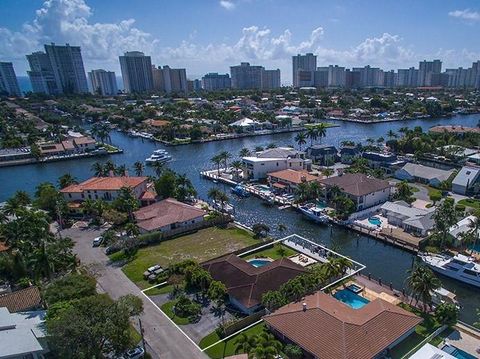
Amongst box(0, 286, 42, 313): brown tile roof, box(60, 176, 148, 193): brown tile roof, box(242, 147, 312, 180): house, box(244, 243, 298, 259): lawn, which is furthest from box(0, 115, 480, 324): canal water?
box(0, 286, 42, 313): brown tile roof

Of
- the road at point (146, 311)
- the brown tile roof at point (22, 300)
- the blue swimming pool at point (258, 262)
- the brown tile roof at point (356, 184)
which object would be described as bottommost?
the blue swimming pool at point (258, 262)

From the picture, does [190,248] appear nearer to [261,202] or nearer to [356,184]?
[261,202]

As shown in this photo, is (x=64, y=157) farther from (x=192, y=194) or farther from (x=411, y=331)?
(x=411, y=331)

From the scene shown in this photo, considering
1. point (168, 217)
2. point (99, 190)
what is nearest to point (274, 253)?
point (168, 217)

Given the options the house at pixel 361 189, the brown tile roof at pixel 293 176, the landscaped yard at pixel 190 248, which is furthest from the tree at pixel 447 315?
the brown tile roof at pixel 293 176

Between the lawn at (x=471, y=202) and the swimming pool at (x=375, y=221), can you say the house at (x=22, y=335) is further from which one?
the lawn at (x=471, y=202)

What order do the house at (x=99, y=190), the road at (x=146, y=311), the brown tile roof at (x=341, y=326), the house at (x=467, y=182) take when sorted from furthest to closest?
the house at (x=467, y=182) → the house at (x=99, y=190) → the road at (x=146, y=311) → the brown tile roof at (x=341, y=326)

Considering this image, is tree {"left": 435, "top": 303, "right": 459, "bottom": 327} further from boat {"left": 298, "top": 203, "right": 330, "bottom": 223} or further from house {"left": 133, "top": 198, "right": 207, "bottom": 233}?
house {"left": 133, "top": 198, "right": 207, "bottom": 233}
